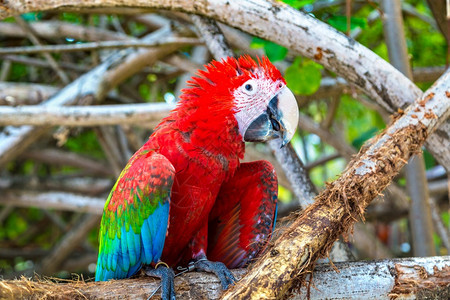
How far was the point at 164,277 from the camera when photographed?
74.9 inches

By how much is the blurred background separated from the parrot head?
0.60 meters

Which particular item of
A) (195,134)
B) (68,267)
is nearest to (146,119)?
(195,134)

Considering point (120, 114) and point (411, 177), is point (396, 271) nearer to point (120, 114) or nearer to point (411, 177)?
point (411, 177)

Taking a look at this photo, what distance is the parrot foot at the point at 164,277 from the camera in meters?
1.83

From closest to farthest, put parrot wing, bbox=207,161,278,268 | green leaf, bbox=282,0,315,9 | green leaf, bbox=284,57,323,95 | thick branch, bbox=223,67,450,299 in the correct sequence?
thick branch, bbox=223,67,450,299
parrot wing, bbox=207,161,278,268
green leaf, bbox=282,0,315,9
green leaf, bbox=284,57,323,95

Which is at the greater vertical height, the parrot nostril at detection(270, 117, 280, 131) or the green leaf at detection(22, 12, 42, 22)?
the green leaf at detection(22, 12, 42, 22)

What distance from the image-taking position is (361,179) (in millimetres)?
1864

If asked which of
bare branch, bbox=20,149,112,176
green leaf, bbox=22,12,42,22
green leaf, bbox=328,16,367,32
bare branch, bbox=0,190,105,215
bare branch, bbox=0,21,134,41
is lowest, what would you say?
green leaf, bbox=328,16,367,32

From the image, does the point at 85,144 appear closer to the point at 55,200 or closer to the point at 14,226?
the point at 14,226

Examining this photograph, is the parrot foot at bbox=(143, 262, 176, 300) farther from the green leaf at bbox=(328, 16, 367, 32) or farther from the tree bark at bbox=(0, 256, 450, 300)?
the green leaf at bbox=(328, 16, 367, 32)

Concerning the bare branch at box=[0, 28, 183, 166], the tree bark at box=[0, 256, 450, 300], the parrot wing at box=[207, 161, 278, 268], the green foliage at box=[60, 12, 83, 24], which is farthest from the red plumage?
the green foliage at box=[60, 12, 83, 24]

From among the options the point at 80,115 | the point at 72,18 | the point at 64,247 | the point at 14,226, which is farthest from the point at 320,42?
the point at 14,226

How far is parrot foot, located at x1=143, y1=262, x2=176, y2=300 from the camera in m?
1.83

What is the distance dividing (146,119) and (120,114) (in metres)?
0.19
